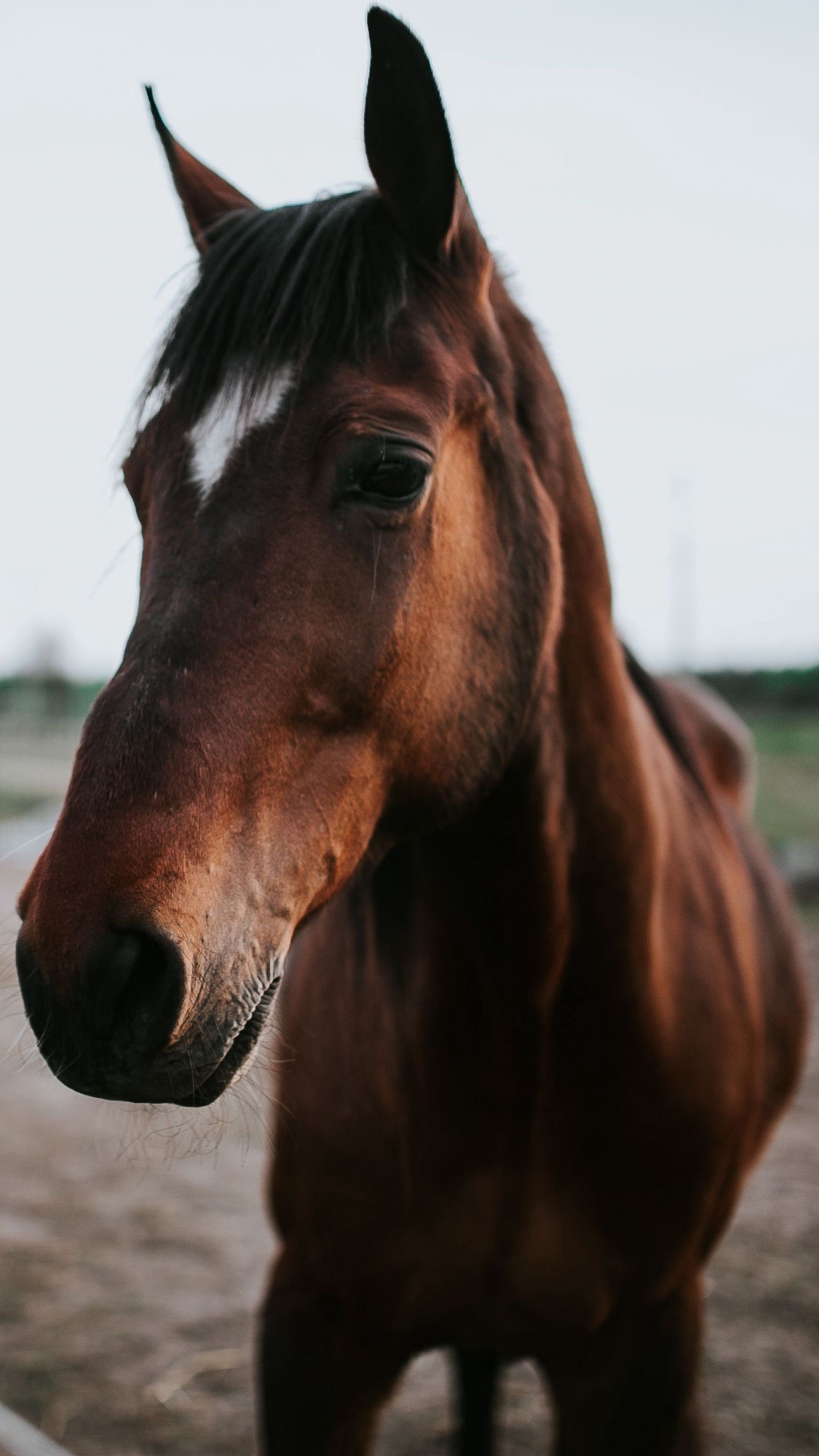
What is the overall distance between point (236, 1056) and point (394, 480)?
0.72m

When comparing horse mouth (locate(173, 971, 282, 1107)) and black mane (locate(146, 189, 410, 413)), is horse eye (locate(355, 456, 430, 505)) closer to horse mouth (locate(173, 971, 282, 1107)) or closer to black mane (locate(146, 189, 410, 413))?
black mane (locate(146, 189, 410, 413))

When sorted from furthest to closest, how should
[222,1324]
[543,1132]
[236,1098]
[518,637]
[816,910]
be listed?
[816,910]
[222,1324]
[543,1132]
[518,637]
[236,1098]

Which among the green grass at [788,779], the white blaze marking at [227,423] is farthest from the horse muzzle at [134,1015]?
the green grass at [788,779]

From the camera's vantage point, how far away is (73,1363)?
3.13 meters

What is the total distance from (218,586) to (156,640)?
0.10 m

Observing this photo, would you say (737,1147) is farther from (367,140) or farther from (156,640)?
(367,140)

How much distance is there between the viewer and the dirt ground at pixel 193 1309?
2.89m

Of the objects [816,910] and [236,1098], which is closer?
[236,1098]

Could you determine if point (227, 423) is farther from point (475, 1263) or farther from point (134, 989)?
point (475, 1263)

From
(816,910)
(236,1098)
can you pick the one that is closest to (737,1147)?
(236,1098)

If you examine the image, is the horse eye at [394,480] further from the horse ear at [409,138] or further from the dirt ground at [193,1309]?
the dirt ground at [193,1309]

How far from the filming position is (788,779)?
12.0 m

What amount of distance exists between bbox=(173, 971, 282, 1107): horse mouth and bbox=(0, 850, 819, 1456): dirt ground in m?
1.01

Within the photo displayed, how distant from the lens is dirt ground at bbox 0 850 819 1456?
9.47 ft
